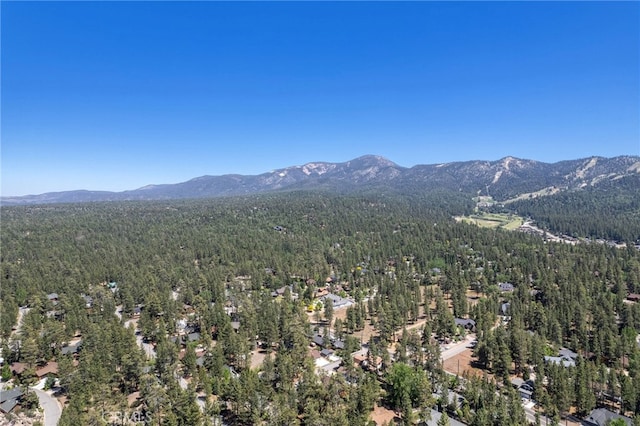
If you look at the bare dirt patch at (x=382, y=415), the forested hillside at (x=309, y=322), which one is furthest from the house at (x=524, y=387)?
the bare dirt patch at (x=382, y=415)

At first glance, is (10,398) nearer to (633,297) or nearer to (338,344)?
(338,344)

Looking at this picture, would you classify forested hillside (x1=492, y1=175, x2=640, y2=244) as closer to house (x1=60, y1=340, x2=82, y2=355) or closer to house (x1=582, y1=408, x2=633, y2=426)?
house (x1=582, y1=408, x2=633, y2=426)

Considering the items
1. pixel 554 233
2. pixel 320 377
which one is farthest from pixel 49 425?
pixel 554 233

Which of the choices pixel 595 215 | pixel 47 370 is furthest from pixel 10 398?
pixel 595 215

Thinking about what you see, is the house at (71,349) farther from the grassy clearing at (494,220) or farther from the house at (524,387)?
the grassy clearing at (494,220)

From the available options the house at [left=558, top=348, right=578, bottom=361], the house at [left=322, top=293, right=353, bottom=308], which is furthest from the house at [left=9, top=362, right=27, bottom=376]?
the house at [left=558, top=348, right=578, bottom=361]
